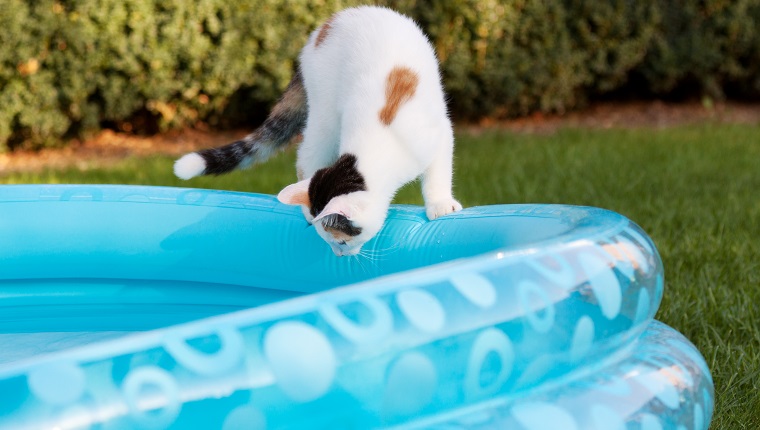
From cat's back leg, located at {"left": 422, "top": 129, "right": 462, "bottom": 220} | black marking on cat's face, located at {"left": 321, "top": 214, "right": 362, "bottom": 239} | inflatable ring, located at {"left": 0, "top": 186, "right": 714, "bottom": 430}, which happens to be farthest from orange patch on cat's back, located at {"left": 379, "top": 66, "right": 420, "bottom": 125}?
black marking on cat's face, located at {"left": 321, "top": 214, "right": 362, "bottom": 239}

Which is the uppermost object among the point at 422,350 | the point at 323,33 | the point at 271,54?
the point at 323,33

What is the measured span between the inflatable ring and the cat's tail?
13.9 inches

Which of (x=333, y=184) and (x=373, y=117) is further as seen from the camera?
(x=373, y=117)

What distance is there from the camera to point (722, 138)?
6160 millimetres

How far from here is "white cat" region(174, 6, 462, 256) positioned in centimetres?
234

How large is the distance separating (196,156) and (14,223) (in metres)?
0.59

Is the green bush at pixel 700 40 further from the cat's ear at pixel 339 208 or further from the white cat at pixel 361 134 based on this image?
the cat's ear at pixel 339 208

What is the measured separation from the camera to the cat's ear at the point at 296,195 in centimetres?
232

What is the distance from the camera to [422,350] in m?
1.48

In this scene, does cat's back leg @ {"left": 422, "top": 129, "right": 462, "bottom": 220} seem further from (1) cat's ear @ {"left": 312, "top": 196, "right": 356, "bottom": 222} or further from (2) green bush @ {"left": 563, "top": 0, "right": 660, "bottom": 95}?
(2) green bush @ {"left": 563, "top": 0, "right": 660, "bottom": 95}

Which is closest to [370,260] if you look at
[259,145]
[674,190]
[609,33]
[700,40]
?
[259,145]

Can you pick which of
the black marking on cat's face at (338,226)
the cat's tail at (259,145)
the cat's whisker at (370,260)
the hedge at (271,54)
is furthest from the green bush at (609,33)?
the black marking on cat's face at (338,226)

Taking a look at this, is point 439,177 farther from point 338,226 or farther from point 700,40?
point 700,40

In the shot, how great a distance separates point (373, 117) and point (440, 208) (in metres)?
0.32
